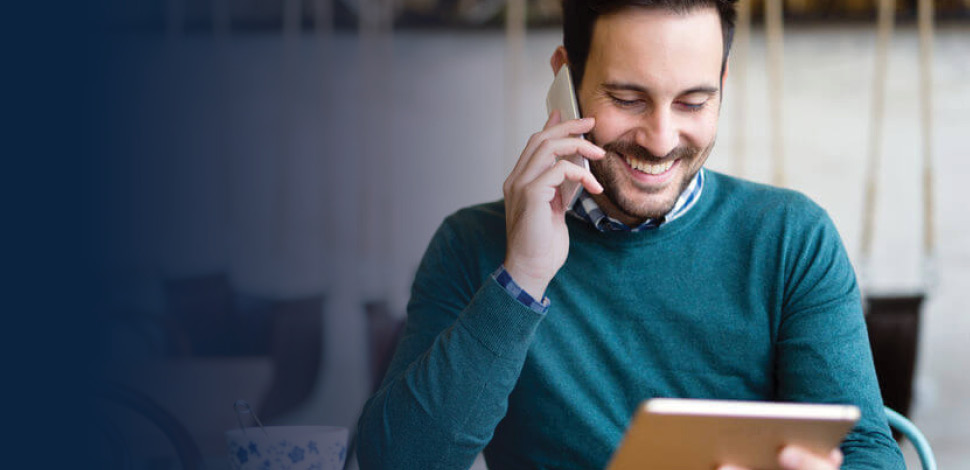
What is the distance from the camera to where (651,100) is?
1.32 meters

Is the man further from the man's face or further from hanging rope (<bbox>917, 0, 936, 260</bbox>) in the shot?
hanging rope (<bbox>917, 0, 936, 260</bbox>)

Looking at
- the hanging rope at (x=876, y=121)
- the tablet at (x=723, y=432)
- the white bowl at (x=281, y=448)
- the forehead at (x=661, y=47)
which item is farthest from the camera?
the hanging rope at (x=876, y=121)

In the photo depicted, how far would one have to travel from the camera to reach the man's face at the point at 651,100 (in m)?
1.30

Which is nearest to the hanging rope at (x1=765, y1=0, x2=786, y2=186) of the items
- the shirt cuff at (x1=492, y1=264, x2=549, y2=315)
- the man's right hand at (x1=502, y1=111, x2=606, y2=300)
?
the man's right hand at (x1=502, y1=111, x2=606, y2=300)

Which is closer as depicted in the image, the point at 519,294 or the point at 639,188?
the point at 519,294

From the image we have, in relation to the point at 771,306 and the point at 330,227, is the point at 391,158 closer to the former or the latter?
the point at 330,227

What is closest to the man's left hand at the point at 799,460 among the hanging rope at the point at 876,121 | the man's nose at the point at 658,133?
the man's nose at the point at 658,133

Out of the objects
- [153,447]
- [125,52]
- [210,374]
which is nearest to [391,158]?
[125,52]

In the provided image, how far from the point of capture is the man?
48.2 inches

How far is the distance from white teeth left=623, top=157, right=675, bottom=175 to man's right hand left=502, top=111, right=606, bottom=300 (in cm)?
6

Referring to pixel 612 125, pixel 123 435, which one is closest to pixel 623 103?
pixel 612 125

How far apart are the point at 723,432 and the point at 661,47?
1.92ft

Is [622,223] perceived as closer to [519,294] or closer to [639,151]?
[639,151]

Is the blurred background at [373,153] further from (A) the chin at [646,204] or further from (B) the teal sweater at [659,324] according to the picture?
(A) the chin at [646,204]
